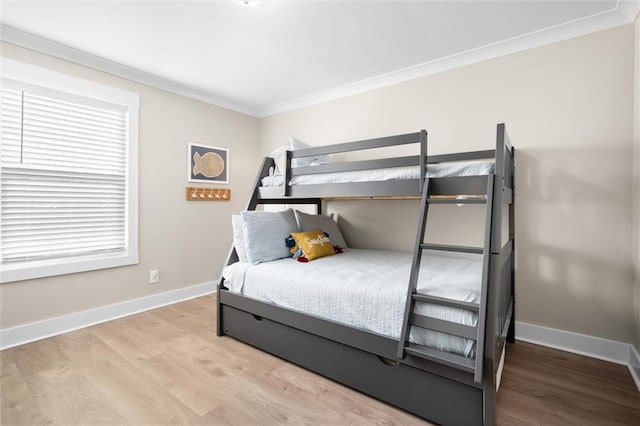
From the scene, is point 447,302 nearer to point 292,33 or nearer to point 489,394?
point 489,394

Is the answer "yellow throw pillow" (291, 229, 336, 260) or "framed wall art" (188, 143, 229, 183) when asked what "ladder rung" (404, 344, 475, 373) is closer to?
"yellow throw pillow" (291, 229, 336, 260)

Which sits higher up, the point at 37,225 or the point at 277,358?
the point at 37,225

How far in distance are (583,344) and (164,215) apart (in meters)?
3.75

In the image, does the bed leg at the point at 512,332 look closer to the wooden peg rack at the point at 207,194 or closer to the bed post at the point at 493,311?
the bed post at the point at 493,311

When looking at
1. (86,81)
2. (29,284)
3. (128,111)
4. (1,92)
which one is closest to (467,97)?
(128,111)

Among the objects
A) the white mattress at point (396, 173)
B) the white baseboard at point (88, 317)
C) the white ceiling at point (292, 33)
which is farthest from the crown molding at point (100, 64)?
the white baseboard at point (88, 317)

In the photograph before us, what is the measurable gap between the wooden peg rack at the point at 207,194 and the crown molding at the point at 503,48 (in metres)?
1.55

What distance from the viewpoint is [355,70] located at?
289 centimetres

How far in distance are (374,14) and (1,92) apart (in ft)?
9.01

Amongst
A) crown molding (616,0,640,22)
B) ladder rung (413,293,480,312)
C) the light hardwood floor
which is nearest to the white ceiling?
crown molding (616,0,640,22)

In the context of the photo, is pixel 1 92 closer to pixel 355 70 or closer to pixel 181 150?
pixel 181 150

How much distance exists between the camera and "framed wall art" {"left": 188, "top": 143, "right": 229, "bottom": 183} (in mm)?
3385

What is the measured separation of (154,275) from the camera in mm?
3094

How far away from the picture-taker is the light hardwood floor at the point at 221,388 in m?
1.50
